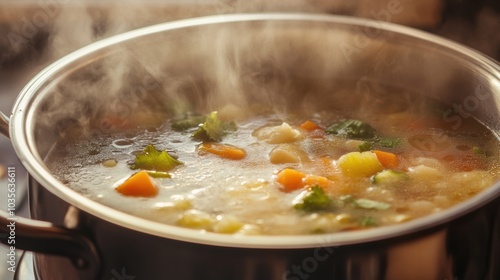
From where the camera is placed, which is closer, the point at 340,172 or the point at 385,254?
the point at 385,254

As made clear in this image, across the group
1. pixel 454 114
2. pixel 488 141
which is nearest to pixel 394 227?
pixel 488 141

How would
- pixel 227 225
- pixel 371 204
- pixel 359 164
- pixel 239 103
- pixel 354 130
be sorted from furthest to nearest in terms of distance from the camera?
pixel 239 103 → pixel 354 130 → pixel 359 164 → pixel 371 204 → pixel 227 225

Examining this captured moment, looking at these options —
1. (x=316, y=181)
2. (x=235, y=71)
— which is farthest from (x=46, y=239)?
(x=235, y=71)

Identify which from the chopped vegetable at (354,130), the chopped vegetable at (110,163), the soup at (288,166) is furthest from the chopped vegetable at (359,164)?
the chopped vegetable at (110,163)

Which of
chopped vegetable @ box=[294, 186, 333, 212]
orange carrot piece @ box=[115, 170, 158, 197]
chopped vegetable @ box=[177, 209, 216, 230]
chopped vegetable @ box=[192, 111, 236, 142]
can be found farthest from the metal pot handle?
chopped vegetable @ box=[192, 111, 236, 142]

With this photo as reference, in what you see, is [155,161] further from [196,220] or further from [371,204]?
[371,204]

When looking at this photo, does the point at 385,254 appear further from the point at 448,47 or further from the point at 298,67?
the point at 298,67
